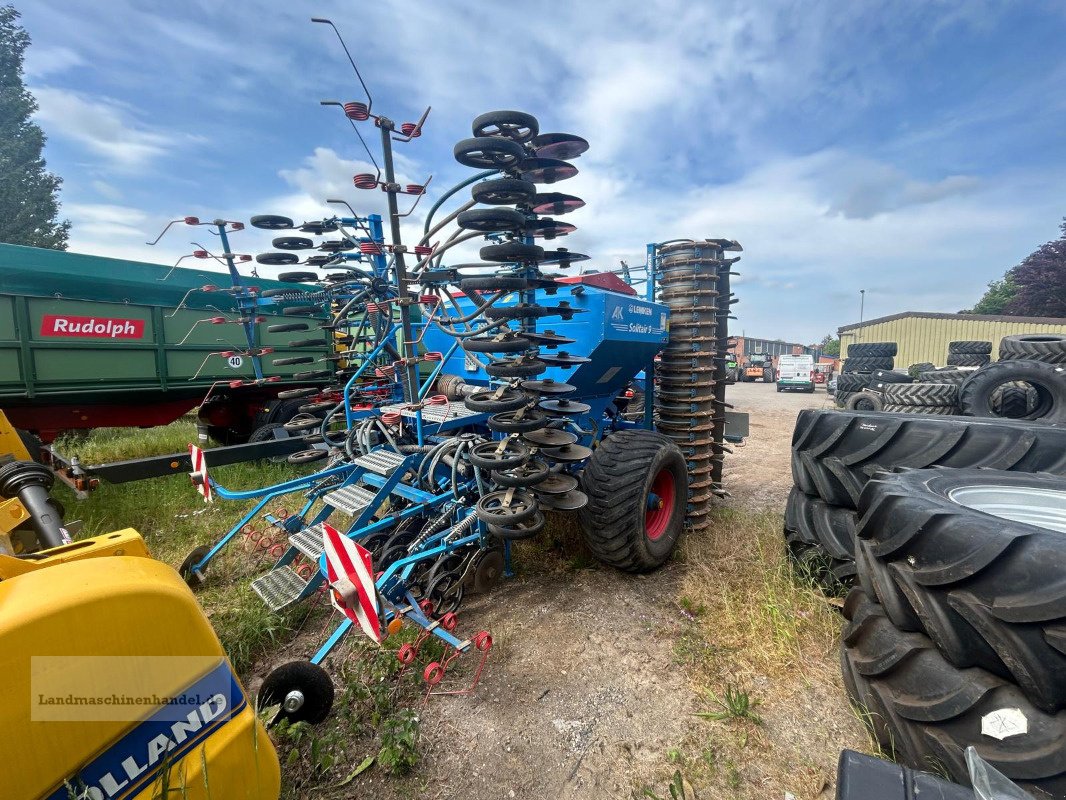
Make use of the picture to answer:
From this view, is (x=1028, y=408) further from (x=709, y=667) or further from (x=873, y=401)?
(x=709, y=667)

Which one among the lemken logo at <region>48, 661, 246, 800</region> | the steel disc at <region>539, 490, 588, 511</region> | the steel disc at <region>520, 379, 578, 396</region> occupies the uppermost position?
the steel disc at <region>520, 379, 578, 396</region>

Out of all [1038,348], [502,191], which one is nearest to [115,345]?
[502,191]

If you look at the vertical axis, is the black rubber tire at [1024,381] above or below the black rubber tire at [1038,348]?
below

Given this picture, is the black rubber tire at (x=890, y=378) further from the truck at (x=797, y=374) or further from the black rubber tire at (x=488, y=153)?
the black rubber tire at (x=488, y=153)

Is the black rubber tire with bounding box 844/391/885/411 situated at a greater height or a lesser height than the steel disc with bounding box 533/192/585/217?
lesser

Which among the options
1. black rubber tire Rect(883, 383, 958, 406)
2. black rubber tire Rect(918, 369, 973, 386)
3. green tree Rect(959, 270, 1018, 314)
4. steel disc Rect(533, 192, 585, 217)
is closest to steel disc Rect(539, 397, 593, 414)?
steel disc Rect(533, 192, 585, 217)

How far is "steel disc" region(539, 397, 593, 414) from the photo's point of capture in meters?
3.09

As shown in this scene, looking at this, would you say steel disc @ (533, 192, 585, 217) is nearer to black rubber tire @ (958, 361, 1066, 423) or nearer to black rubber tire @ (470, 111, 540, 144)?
black rubber tire @ (470, 111, 540, 144)

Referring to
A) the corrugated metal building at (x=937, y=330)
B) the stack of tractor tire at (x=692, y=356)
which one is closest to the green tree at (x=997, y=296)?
the corrugated metal building at (x=937, y=330)

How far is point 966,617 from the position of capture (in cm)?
148

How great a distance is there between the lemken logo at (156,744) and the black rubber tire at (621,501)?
7.60ft

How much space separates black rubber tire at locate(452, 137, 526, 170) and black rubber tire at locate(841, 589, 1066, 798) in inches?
104

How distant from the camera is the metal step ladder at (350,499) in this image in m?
3.00

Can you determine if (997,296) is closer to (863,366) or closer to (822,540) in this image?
(863,366)
